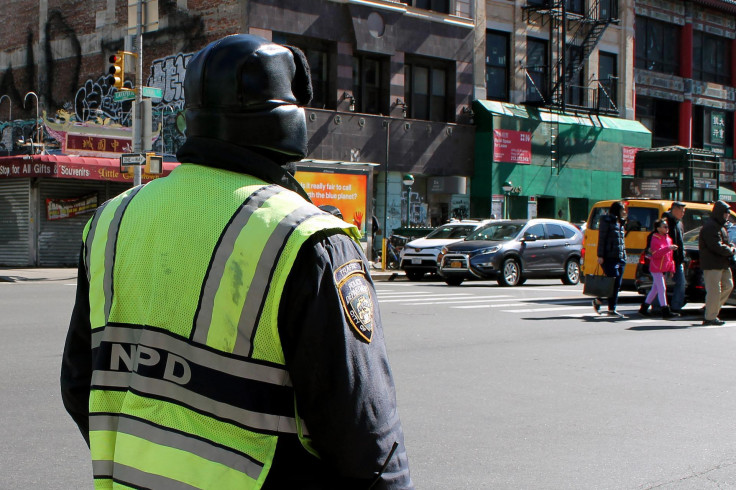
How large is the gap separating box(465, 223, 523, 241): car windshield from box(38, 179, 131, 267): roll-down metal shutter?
1167cm

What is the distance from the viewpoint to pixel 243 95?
6.70 feet

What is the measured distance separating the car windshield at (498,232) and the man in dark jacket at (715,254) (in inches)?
357

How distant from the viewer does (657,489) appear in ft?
17.1

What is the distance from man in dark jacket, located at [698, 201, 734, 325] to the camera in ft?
42.8

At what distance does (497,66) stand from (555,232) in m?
13.1

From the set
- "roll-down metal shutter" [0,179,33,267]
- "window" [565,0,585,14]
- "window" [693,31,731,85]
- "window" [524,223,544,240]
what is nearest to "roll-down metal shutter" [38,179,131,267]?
"roll-down metal shutter" [0,179,33,267]

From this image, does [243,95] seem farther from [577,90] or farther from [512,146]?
[577,90]

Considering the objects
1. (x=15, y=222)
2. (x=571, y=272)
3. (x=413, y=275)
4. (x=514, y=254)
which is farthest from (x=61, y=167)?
(x=571, y=272)

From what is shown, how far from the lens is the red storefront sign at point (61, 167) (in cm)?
2530

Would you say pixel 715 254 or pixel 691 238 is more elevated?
pixel 691 238

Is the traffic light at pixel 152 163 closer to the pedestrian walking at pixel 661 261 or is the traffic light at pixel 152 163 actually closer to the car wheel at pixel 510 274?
the car wheel at pixel 510 274

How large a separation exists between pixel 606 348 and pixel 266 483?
9.31 m

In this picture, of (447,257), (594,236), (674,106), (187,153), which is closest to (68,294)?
(447,257)

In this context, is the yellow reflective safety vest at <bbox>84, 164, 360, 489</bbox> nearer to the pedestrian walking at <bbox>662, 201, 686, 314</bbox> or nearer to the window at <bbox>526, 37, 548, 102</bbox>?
the pedestrian walking at <bbox>662, 201, 686, 314</bbox>
